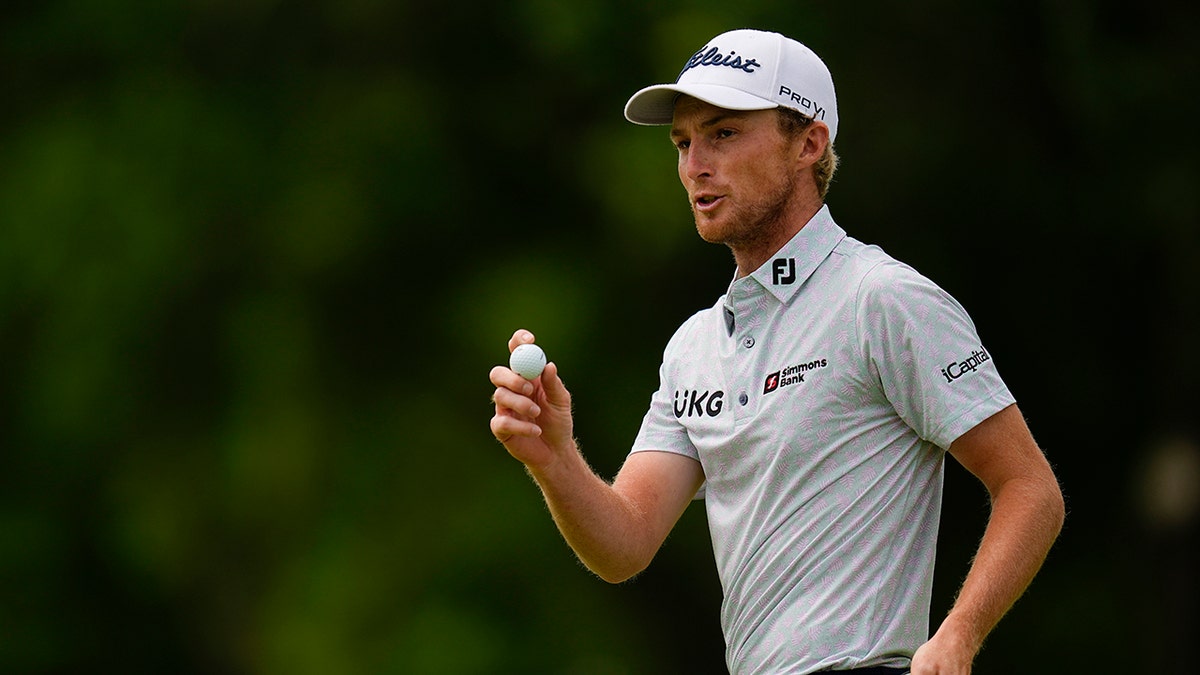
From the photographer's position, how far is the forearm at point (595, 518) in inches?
187

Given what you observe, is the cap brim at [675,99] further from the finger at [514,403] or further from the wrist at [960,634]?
the wrist at [960,634]

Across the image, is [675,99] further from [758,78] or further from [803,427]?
[803,427]

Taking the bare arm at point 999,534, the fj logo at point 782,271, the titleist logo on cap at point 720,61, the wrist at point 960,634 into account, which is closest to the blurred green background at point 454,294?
the titleist logo on cap at point 720,61

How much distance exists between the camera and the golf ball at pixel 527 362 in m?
4.43

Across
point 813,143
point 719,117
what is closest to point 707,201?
point 719,117

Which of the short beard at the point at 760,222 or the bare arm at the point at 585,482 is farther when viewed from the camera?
the short beard at the point at 760,222

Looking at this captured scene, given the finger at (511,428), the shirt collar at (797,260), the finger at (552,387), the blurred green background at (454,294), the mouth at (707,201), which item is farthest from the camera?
the blurred green background at (454,294)

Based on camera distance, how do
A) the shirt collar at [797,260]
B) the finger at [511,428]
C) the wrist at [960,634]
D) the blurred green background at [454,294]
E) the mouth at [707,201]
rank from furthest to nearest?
1. the blurred green background at [454,294]
2. the mouth at [707,201]
3. the shirt collar at [797,260]
4. the finger at [511,428]
5. the wrist at [960,634]

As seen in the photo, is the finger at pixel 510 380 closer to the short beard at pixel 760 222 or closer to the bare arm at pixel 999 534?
the short beard at pixel 760 222

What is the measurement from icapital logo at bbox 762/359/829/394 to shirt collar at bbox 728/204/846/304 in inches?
7.8

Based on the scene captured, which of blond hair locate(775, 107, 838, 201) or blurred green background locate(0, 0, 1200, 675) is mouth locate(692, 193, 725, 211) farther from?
blurred green background locate(0, 0, 1200, 675)

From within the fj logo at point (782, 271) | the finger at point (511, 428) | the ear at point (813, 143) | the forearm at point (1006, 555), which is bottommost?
the forearm at point (1006, 555)

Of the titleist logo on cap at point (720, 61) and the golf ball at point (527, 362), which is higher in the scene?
the titleist logo on cap at point (720, 61)

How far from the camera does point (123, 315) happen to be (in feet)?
48.8
